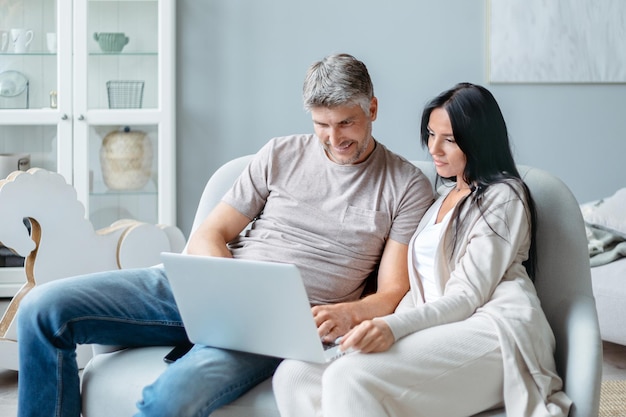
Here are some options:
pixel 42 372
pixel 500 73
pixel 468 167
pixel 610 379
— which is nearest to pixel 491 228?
pixel 468 167

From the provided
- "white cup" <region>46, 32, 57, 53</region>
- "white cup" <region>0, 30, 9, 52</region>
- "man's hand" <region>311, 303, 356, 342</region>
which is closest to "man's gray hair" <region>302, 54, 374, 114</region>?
"man's hand" <region>311, 303, 356, 342</region>

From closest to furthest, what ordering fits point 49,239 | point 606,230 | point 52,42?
1. point 49,239
2. point 606,230
3. point 52,42

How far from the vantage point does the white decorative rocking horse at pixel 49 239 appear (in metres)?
2.62

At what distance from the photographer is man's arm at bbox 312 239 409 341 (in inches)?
69.2

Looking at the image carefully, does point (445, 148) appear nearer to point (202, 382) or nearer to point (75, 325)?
point (202, 382)

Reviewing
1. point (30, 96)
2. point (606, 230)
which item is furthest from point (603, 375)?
point (30, 96)

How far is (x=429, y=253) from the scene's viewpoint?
74.0 inches

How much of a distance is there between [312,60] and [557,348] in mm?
2454

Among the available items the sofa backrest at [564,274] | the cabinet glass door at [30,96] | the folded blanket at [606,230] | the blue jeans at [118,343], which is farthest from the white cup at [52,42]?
the sofa backrest at [564,274]

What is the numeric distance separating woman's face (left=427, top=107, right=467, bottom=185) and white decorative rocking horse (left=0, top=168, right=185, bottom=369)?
4.20 feet

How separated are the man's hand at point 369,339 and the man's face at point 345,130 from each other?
0.59 m

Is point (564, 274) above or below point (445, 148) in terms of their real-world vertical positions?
below

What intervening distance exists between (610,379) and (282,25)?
6.77ft

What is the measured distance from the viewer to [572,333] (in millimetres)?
1707
